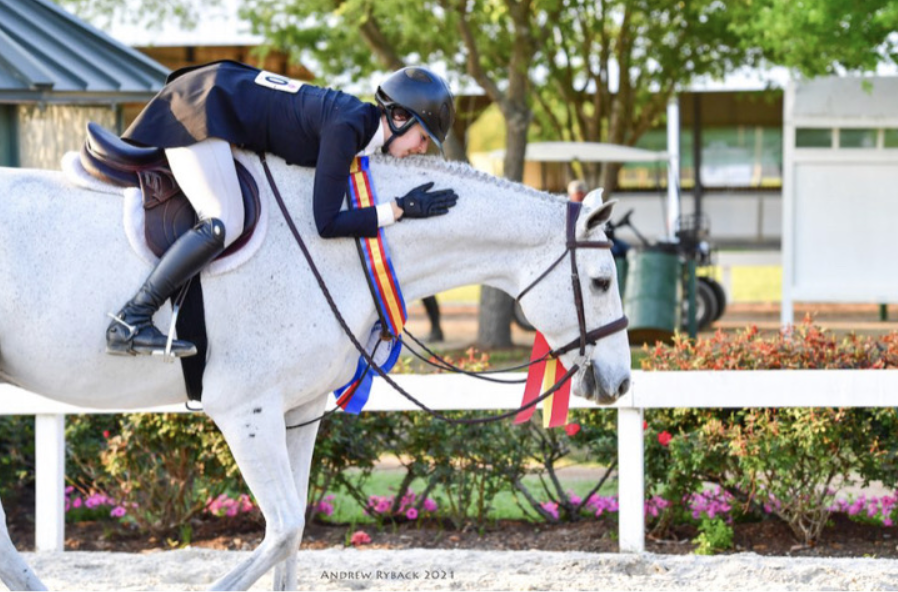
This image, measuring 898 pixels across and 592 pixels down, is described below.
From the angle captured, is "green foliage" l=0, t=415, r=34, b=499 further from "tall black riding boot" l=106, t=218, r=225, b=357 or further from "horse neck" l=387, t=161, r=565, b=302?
"horse neck" l=387, t=161, r=565, b=302

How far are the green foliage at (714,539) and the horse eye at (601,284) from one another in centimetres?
239

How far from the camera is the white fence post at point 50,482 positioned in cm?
688

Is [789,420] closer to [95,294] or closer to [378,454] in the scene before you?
[378,454]

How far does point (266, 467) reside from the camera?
4555 mm

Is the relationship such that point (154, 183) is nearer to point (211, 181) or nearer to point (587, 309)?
point (211, 181)

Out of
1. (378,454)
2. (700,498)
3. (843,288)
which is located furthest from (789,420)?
(843,288)

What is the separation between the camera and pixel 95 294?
14.7 feet

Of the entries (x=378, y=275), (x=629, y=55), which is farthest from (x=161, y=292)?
(x=629, y=55)

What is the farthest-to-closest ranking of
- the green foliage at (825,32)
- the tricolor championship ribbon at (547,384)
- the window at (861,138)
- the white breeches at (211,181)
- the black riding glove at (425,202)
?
the window at (861,138)
the green foliage at (825,32)
the tricolor championship ribbon at (547,384)
the black riding glove at (425,202)
the white breeches at (211,181)

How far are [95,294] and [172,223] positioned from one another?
1.19 feet

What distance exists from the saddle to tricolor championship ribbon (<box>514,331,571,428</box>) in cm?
130

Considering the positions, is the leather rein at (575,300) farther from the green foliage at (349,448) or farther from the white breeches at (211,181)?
the green foliage at (349,448)

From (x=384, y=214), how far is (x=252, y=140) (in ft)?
1.81

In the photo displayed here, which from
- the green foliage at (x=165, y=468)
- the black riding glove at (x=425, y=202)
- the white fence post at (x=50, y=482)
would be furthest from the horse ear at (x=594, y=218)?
the white fence post at (x=50, y=482)
